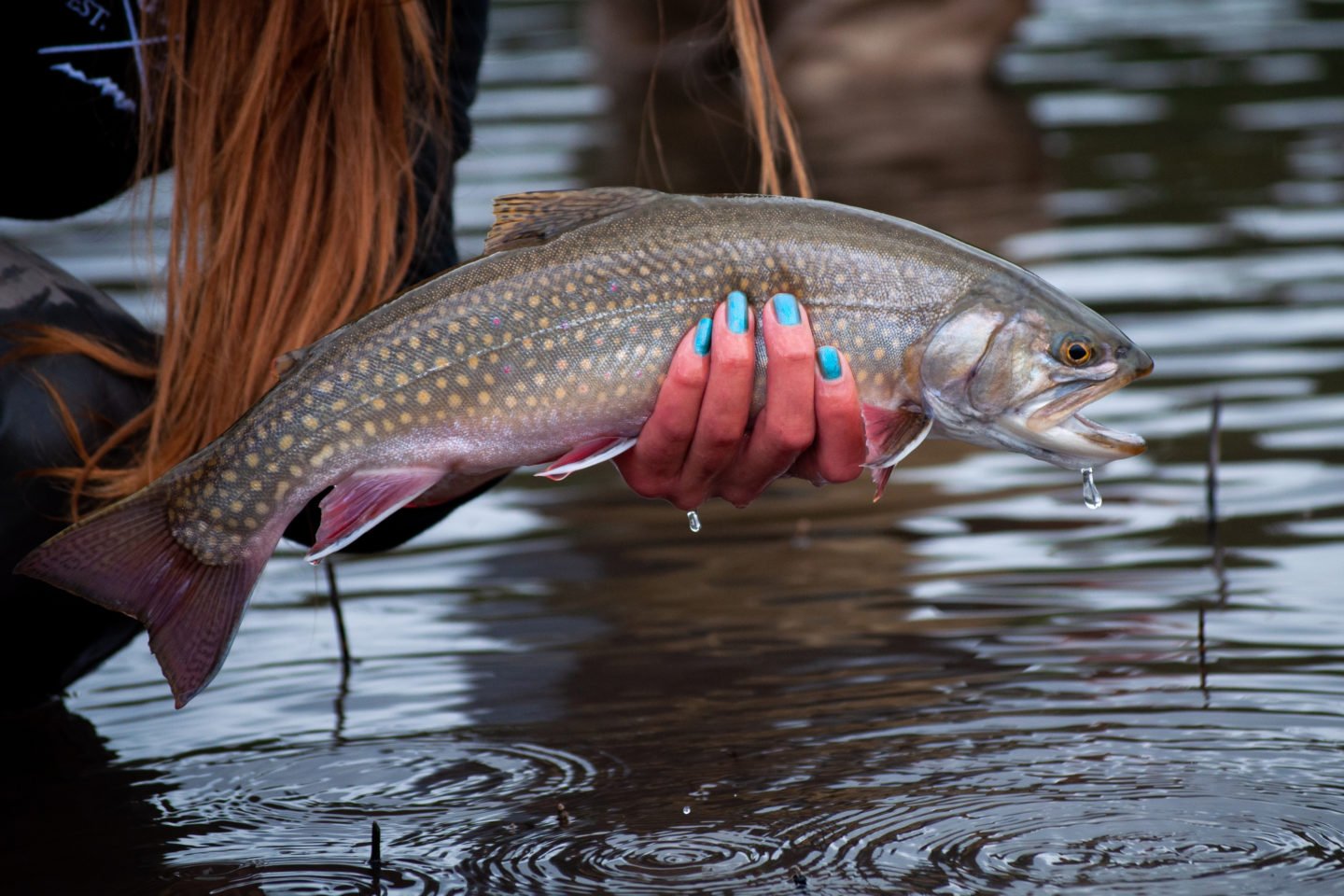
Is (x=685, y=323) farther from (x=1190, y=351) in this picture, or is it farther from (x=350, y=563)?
(x=1190, y=351)

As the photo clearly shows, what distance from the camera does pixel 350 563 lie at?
4535mm

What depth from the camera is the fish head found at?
2.84m

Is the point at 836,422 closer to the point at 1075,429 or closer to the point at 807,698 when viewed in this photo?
the point at 1075,429

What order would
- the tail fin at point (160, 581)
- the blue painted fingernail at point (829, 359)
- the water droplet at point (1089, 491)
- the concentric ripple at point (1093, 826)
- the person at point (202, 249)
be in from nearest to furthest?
the concentric ripple at point (1093, 826)
the tail fin at point (160, 581)
the blue painted fingernail at point (829, 359)
the water droplet at point (1089, 491)
the person at point (202, 249)

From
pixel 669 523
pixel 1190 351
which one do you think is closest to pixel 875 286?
pixel 669 523

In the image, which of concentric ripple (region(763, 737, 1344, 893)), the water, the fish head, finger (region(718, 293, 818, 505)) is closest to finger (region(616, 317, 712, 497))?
finger (region(718, 293, 818, 505))

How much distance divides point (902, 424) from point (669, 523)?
1838mm

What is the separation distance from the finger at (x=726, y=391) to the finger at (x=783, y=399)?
0.10 feet

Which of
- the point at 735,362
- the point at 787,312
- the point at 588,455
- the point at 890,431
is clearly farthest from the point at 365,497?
the point at 890,431

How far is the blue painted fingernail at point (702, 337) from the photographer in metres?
2.86

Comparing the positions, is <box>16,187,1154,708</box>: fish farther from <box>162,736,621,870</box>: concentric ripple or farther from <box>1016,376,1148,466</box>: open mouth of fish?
<box>162,736,621,870</box>: concentric ripple

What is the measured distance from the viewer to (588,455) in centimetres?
292

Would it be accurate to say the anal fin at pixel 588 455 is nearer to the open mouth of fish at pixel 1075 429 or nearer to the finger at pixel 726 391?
the finger at pixel 726 391

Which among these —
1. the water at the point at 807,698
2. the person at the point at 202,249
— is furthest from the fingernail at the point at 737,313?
the water at the point at 807,698
